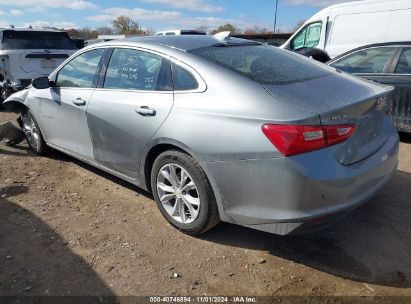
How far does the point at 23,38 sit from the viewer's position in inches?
347

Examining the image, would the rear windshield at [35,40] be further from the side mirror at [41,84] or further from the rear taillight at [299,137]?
the rear taillight at [299,137]

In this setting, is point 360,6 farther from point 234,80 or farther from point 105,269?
point 105,269

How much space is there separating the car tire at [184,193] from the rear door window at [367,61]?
4191 millimetres

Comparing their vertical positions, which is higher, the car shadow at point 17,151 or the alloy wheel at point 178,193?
the alloy wheel at point 178,193

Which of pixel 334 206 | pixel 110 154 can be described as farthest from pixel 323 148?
pixel 110 154

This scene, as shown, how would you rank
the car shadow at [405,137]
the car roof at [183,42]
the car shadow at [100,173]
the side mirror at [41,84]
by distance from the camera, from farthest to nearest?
the car shadow at [405,137] → the side mirror at [41,84] → the car shadow at [100,173] → the car roof at [183,42]

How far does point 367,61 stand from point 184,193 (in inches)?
173

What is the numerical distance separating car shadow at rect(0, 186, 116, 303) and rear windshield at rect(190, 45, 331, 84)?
189cm

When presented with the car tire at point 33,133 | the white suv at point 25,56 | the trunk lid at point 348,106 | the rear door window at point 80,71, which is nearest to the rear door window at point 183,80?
the trunk lid at point 348,106

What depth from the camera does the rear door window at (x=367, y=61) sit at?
6.18 metres

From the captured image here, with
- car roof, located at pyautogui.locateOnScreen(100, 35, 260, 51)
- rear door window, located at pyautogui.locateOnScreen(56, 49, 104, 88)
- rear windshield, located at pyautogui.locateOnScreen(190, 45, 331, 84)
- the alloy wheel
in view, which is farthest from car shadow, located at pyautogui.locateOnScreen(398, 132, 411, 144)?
rear door window, located at pyautogui.locateOnScreen(56, 49, 104, 88)

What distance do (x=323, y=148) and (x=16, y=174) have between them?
12.6 ft

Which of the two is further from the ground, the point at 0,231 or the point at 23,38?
the point at 23,38

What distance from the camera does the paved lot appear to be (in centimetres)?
285
